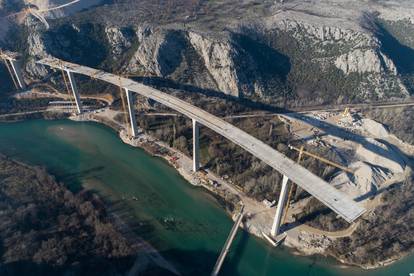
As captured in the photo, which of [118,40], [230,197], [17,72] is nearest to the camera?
[230,197]

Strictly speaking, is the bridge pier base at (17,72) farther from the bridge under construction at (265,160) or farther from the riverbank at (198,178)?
the riverbank at (198,178)

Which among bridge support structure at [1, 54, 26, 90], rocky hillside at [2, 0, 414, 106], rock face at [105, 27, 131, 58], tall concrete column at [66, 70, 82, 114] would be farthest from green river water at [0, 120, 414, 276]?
rock face at [105, 27, 131, 58]

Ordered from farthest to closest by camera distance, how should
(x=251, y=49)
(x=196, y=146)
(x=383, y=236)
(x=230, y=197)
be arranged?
(x=251, y=49)
(x=196, y=146)
(x=230, y=197)
(x=383, y=236)

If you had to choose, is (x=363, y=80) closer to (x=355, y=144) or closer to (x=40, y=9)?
(x=355, y=144)

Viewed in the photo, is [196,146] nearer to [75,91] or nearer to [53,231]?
[53,231]

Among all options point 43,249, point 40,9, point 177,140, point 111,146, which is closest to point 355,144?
point 177,140

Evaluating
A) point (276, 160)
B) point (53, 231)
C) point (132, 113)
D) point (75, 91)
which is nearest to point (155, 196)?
point (53, 231)
